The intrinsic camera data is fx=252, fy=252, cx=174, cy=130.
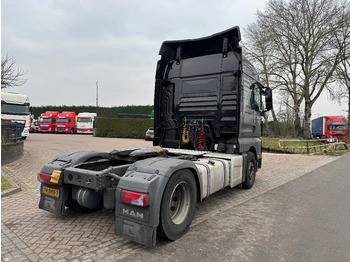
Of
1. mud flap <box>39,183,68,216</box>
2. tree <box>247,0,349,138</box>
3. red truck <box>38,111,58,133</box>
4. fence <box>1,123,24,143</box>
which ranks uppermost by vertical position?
tree <box>247,0,349,138</box>

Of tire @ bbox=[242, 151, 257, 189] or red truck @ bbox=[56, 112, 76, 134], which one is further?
red truck @ bbox=[56, 112, 76, 134]

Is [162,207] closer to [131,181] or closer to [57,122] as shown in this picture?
[131,181]

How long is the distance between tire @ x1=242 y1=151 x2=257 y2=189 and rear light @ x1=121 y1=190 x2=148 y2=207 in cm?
348

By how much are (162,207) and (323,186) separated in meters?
5.70

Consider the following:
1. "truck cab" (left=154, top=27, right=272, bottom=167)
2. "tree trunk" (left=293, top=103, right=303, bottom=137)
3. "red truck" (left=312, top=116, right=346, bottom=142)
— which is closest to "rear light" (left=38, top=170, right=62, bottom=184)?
"truck cab" (left=154, top=27, right=272, bottom=167)

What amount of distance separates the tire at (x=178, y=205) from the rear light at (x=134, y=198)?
1.00 feet

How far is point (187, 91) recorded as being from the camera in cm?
597

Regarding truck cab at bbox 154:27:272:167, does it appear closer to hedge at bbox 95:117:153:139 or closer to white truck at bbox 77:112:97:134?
hedge at bbox 95:117:153:139

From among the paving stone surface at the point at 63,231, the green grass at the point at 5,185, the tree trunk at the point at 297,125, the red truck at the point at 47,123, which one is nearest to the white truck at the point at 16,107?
the green grass at the point at 5,185

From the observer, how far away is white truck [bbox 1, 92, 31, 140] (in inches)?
683

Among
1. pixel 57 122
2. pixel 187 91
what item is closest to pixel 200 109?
pixel 187 91

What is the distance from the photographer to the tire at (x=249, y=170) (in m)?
5.81

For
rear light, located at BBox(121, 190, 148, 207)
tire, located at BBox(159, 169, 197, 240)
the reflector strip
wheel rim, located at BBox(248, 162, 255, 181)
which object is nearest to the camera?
rear light, located at BBox(121, 190, 148, 207)

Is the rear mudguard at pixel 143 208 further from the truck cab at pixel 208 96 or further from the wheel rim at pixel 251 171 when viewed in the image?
the wheel rim at pixel 251 171
